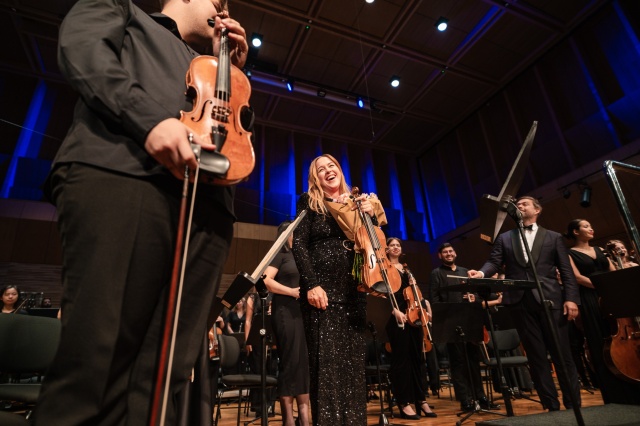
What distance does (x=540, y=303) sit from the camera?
3342mm

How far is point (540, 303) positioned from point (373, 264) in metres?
2.12

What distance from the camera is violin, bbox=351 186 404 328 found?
2064mm

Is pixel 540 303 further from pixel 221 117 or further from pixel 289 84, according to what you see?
pixel 289 84

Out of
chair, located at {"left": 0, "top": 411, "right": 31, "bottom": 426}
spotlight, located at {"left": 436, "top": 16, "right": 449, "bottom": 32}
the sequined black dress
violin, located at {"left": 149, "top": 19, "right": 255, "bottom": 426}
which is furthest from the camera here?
spotlight, located at {"left": 436, "top": 16, "right": 449, "bottom": 32}

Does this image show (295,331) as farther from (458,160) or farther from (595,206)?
(458,160)

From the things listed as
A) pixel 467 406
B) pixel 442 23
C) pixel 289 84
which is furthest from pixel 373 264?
pixel 289 84

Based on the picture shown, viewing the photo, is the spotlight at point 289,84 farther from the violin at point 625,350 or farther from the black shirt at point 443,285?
the violin at point 625,350

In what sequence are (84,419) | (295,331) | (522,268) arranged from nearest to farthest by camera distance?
(84,419) < (295,331) < (522,268)

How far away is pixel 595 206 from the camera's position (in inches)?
293

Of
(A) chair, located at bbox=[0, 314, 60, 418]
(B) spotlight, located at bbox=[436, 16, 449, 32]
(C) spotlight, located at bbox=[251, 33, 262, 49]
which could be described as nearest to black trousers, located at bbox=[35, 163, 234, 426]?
(A) chair, located at bbox=[0, 314, 60, 418]

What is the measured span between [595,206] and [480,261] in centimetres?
274

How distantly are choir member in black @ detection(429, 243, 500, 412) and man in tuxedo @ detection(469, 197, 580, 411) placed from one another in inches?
26.9

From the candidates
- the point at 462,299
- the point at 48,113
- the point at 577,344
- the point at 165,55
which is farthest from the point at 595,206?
the point at 48,113

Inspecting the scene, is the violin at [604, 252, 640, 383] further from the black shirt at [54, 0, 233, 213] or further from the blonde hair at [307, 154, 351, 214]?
the black shirt at [54, 0, 233, 213]
